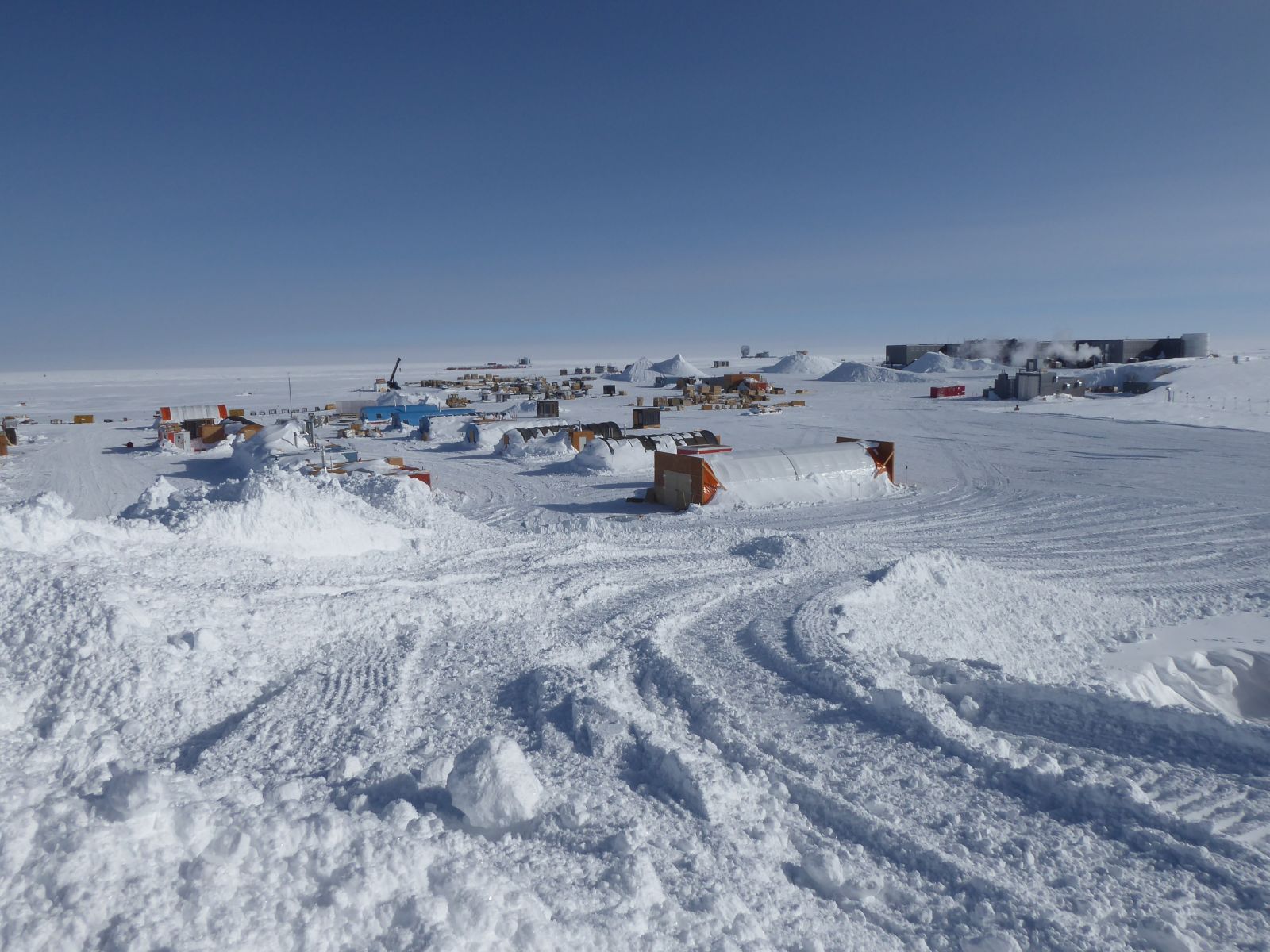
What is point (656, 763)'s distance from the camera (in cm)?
454

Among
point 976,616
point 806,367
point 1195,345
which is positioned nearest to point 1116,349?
point 1195,345

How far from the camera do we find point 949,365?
62.7 m

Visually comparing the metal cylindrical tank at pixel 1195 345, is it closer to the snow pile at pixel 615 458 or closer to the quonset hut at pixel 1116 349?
the quonset hut at pixel 1116 349

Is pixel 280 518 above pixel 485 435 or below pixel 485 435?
below

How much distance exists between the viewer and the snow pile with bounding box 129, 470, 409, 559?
8.80 m

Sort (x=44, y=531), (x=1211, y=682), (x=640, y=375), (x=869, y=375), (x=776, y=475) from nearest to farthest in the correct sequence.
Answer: (x=1211, y=682) < (x=44, y=531) < (x=776, y=475) < (x=869, y=375) < (x=640, y=375)

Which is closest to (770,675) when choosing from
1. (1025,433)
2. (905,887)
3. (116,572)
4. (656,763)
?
(656,763)

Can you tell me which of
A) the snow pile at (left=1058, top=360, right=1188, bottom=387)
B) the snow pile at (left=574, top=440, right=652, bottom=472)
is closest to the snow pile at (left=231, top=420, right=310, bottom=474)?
the snow pile at (left=574, top=440, right=652, bottom=472)

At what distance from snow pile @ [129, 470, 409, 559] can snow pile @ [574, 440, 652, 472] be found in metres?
7.66

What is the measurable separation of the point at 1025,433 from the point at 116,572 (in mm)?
25717

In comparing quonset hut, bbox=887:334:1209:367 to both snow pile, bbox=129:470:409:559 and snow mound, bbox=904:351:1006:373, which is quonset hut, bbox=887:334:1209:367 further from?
snow pile, bbox=129:470:409:559

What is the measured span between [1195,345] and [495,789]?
242 ft

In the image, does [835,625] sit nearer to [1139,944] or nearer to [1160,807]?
[1160,807]

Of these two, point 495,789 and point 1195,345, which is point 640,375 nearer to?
point 1195,345
